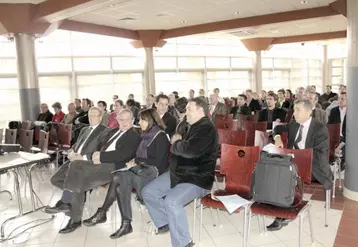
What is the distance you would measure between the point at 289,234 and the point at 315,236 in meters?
0.25

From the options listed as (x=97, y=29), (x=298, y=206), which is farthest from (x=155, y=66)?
(x=298, y=206)

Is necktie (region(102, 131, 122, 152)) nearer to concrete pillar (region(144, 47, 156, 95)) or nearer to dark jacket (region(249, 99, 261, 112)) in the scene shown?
dark jacket (region(249, 99, 261, 112))

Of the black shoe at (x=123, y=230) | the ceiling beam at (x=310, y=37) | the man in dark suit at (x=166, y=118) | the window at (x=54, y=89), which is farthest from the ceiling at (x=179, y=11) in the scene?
the ceiling beam at (x=310, y=37)

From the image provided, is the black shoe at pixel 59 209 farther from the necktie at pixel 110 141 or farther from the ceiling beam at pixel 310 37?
the ceiling beam at pixel 310 37

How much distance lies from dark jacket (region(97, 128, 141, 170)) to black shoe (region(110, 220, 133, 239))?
2.09 ft

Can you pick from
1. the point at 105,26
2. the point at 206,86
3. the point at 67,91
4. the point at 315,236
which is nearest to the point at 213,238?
the point at 315,236

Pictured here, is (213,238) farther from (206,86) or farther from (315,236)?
(206,86)

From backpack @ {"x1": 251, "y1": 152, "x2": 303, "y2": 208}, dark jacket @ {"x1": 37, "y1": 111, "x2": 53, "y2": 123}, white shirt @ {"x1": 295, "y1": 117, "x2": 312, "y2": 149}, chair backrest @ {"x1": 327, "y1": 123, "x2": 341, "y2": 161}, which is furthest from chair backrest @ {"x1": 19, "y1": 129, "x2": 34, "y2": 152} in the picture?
chair backrest @ {"x1": 327, "y1": 123, "x2": 341, "y2": 161}

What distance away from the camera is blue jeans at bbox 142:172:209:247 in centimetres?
324

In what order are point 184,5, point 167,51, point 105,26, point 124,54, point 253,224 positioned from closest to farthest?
point 253,224, point 184,5, point 105,26, point 124,54, point 167,51

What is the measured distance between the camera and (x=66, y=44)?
38.2ft

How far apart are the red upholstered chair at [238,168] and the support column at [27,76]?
6.57m

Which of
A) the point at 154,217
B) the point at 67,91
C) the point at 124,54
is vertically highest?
the point at 124,54

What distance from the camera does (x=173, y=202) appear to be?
3227 millimetres
